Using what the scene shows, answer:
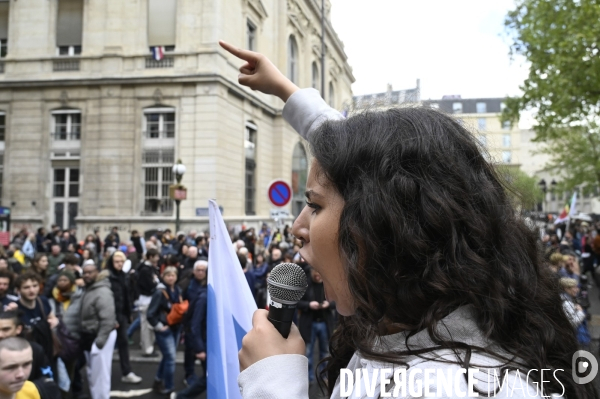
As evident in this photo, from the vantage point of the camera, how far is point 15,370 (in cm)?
320

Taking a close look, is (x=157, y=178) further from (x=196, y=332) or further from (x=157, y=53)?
(x=196, y=332)

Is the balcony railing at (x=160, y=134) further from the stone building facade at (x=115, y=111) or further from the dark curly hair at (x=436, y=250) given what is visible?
the dark curly hair at (x=436, y=250)

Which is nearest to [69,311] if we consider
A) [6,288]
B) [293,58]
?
[6,288]

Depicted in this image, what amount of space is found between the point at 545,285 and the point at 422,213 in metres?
0.39

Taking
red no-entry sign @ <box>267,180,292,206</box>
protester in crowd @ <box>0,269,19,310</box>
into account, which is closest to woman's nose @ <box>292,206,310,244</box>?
protester in crowd @ <box>0,269,19,310</box>

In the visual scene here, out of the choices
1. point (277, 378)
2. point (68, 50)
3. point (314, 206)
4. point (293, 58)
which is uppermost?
point (293, 58)

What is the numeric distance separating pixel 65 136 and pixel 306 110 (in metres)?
25.7

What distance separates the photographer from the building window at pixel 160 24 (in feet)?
79.9

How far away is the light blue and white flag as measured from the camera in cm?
244

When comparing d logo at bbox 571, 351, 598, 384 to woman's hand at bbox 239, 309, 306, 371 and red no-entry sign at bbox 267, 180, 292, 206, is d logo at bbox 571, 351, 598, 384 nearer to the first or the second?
woman's hand at bbox 239, 309, 306, 371

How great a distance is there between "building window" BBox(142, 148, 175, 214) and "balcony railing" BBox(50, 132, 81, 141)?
3587mm

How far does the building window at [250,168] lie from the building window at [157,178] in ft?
17.2

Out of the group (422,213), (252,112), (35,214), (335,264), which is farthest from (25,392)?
(252,112)

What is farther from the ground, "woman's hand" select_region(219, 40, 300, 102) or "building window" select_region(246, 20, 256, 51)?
"building window" select_region(246, 20, 256, 51)
